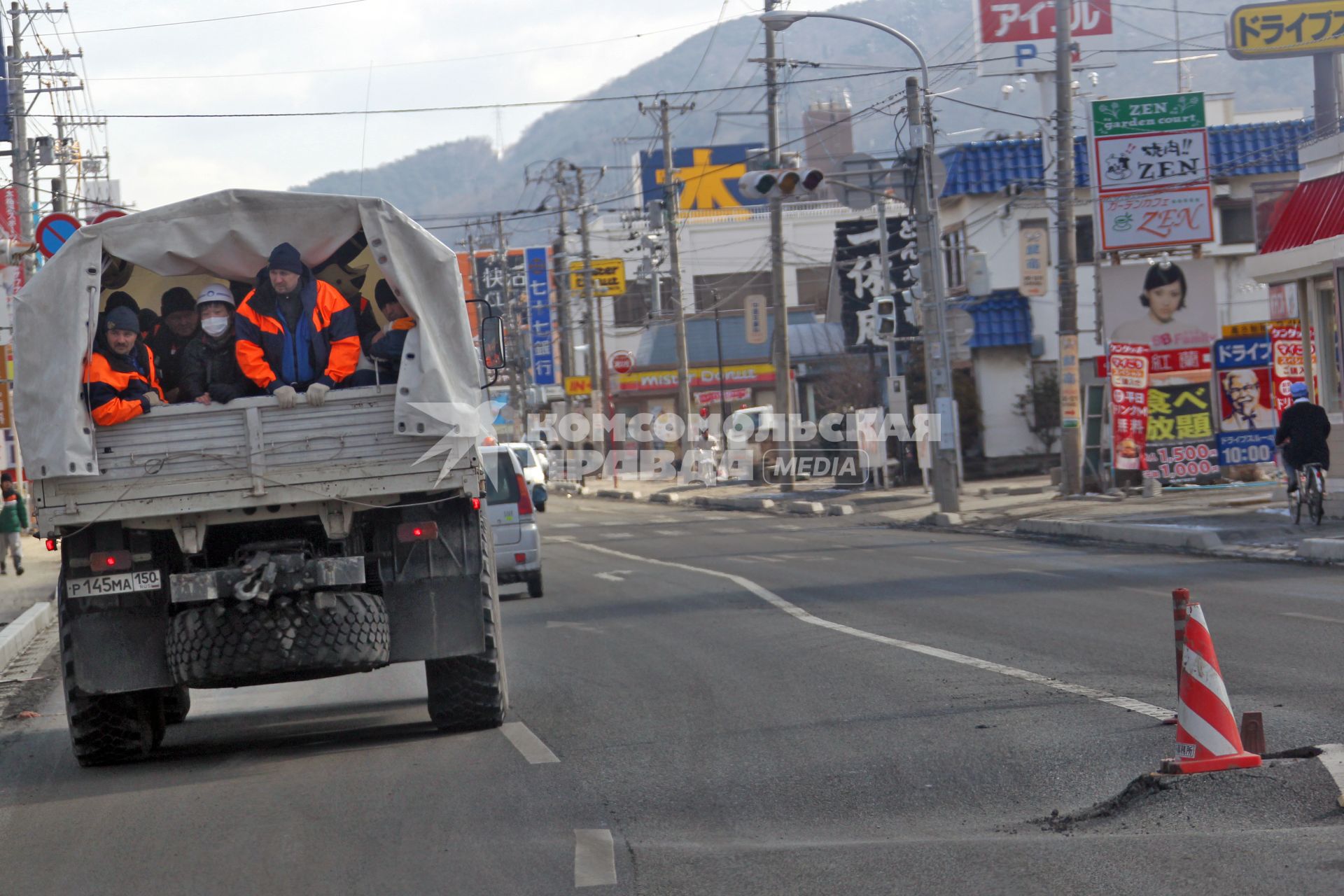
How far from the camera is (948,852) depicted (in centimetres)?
578

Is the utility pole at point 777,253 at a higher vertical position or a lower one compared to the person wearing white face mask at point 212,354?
higher

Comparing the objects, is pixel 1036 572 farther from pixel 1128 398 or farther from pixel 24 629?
pixel 1128 398

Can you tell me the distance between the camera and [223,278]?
29.9 feet

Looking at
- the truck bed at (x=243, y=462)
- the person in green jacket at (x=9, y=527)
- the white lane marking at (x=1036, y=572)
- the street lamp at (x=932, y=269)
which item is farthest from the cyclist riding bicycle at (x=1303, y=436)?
the person in green jacket at (x=9, y=527)

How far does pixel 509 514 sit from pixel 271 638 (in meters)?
9.74

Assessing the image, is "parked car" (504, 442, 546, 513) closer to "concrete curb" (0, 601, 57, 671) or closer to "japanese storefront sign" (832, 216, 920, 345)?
"japanese storefront sign" (832, 216, 920, 345)

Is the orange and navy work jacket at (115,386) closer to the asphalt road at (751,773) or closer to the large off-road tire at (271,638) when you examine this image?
the large off-road tire at (271,638)

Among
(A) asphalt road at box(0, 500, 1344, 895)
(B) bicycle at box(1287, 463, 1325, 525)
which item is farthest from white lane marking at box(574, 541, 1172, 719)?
(B) bicycle at box(1287, 463, 1325, 525)

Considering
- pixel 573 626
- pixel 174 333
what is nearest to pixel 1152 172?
pixel 573 626

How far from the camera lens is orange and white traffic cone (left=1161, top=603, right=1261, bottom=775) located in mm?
6551

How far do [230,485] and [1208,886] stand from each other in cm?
541

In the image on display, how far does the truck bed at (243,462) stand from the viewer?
8172mm

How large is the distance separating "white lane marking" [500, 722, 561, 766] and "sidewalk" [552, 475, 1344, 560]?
38.8ft

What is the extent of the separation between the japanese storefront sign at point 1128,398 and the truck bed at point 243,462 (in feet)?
75.1
